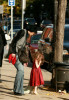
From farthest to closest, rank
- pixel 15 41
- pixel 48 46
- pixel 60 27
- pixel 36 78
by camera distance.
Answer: pixel 48 46 < pixel 60 27 < pixel 36 78 < pixel 15 41

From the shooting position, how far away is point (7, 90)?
29.9ft

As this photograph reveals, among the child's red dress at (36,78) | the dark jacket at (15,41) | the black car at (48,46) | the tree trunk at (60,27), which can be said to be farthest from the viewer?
the black car at (48,46)

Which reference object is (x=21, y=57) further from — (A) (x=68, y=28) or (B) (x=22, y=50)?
(A) (x=68, y=28)

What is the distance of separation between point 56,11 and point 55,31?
54cm

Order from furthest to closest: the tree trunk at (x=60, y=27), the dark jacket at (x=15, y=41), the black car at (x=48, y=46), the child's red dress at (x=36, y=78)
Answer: the black car at (x=48, y=46) → the tree trunk at (x=60, y=27) → the child's red dress at (x=36, y=78) → the dark jacket at (x=15, y=41)

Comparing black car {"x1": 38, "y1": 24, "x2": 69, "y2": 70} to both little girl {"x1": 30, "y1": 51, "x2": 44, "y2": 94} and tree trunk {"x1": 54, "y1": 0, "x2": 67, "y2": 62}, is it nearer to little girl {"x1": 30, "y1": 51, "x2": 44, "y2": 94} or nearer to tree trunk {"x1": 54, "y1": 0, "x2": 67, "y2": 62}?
tree trunk {"x1": 54, "y1": 0, "x2": 67, "y2": 62}

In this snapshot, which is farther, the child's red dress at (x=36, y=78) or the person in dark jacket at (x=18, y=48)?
the child's red dress at (x=36, y=78)

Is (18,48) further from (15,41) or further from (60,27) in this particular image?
(60,27)

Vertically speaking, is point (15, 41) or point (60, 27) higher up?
point (60, 27)

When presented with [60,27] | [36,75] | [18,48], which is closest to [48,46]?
[60,27]

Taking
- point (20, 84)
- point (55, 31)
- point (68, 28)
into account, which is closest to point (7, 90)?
point (20, 84)

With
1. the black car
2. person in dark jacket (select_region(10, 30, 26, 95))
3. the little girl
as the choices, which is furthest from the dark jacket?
the black car

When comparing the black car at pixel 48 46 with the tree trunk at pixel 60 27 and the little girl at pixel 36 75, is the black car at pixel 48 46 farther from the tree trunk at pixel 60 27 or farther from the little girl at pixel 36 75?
the little girl at pixel 36 75

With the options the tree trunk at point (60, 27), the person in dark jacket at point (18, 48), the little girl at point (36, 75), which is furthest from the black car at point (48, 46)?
the person in dark jacket at point (18, 48)
